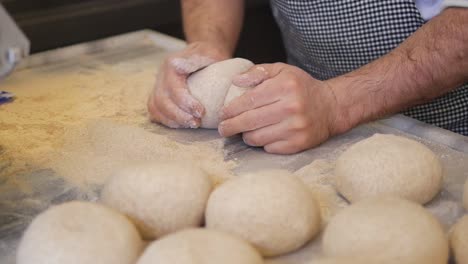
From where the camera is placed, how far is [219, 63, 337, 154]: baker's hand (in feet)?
4.70

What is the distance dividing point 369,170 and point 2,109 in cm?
109

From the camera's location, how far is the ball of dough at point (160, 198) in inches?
44.3

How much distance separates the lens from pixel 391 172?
3.90 ft

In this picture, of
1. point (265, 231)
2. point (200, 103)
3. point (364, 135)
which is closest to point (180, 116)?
point (200, 103)

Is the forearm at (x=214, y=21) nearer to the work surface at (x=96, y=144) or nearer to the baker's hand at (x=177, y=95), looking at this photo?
the work surface at (x=96, y=144)

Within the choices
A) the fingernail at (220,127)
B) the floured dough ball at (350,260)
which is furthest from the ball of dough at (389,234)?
the fingernail at (220,127)

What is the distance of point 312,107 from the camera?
1449mm

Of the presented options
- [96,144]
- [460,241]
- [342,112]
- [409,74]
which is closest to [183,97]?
[96,144]

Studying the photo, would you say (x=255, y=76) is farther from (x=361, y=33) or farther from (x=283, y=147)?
(x=361, y=33)

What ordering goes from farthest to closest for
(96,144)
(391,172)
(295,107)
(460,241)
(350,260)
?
1. (96,144)
2. (295,107)
3. (391,172)
4. (460,241)
5. (350,260)

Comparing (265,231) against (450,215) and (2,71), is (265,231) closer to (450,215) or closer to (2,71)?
(450,215)

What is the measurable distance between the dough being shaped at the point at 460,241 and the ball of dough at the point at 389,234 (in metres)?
0.03

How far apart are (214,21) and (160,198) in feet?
3.45

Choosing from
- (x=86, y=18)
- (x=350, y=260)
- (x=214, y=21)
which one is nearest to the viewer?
(x=350, y=260)
